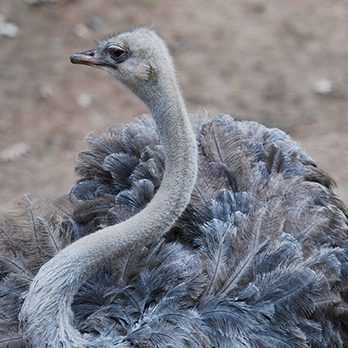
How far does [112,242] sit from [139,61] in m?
0.56

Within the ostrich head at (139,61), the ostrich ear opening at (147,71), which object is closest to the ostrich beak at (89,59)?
the ostrich head at (139,61)

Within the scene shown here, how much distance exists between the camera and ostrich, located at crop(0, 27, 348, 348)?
291 cm

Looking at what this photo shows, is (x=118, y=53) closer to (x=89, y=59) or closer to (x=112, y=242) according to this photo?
(x=89, y=59)

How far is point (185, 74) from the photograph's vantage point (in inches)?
261

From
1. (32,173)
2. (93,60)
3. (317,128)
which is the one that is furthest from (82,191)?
(317,128)

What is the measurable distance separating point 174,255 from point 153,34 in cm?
77

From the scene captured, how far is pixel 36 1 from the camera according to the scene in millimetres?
7172

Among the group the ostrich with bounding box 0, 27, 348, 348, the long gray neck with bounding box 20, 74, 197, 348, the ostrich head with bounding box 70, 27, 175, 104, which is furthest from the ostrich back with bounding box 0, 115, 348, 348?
the ostrich head with bounding box 70, 27, 175, 104

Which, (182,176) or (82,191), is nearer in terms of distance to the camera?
(182,176)

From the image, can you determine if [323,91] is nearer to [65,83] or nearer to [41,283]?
[65,83]

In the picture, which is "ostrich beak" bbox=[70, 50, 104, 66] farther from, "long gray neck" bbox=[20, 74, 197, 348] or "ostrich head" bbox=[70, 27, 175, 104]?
"long gray neck" bbox=[20, 74, 197, 348]

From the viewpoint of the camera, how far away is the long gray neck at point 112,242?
2.85 meters

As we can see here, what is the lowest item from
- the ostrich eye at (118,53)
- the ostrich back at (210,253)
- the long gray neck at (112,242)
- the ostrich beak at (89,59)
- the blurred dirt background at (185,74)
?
the blurred dirt background at (185,74)

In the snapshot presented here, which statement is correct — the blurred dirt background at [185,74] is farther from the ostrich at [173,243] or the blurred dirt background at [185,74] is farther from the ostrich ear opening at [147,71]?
the ostrich ear opening at [147,71]
